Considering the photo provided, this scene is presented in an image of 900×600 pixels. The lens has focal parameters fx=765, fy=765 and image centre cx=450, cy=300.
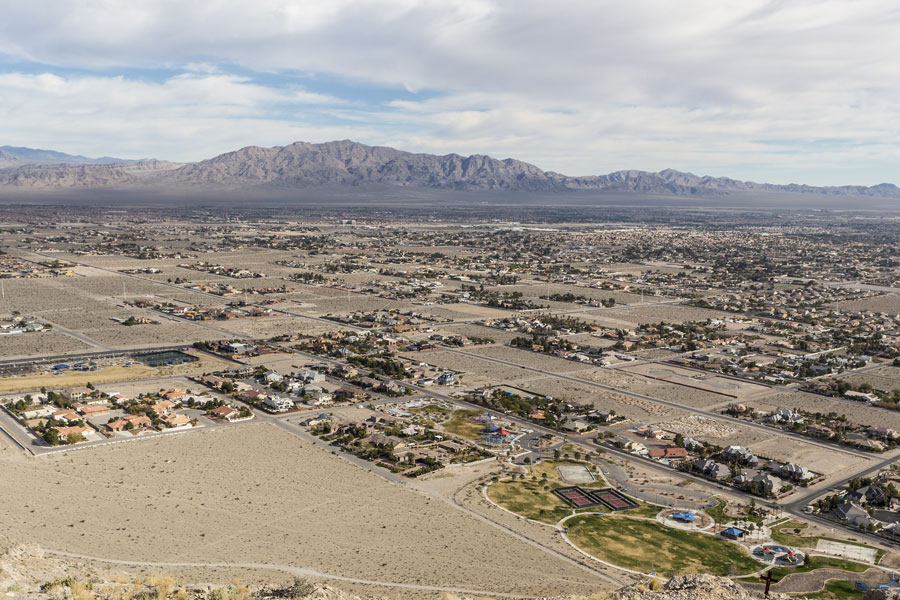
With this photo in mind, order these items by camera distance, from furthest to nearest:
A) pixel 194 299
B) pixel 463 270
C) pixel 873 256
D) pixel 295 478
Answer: pixel 873 256 < pixel 463 270 < pixel 194 299 < pixel 295 478

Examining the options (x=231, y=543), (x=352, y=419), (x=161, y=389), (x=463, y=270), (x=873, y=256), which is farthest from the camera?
(x=873, y=256)

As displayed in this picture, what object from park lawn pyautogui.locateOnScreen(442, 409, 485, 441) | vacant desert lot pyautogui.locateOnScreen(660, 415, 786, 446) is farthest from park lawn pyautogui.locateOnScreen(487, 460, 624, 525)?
vacant desert lot pyautogui.locateOnScreen(660, 415, 786, 446)

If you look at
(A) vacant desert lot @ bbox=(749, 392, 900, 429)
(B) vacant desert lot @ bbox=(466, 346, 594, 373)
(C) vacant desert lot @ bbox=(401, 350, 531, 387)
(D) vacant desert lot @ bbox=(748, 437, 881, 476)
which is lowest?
(D) vacant desert lot @ bbox=(748, 437, 881, 476)

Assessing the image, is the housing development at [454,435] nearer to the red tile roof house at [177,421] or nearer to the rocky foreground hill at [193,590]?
the red tile roof house at [177,421]

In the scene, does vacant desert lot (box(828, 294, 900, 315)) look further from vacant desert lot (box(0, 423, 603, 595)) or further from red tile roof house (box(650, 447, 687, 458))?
vacant desert lot (box(0, 423, 603, 595))

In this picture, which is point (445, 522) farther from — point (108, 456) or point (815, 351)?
point (815, 351)

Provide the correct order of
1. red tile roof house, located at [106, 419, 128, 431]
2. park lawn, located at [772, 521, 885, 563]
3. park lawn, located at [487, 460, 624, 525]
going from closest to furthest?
park lawn, located at [772, 521, 885, 563]
park lawn, located at [487, 460, 624, 525]
red tile roof house, located at [106, 419, 128, 431]

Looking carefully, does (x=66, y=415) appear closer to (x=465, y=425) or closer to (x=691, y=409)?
(x=465, y=425)

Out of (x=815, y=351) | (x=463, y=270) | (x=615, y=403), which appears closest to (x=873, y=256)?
(x=463, y=270)

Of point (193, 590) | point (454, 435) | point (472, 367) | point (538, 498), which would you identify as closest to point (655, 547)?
point (538, 498)
